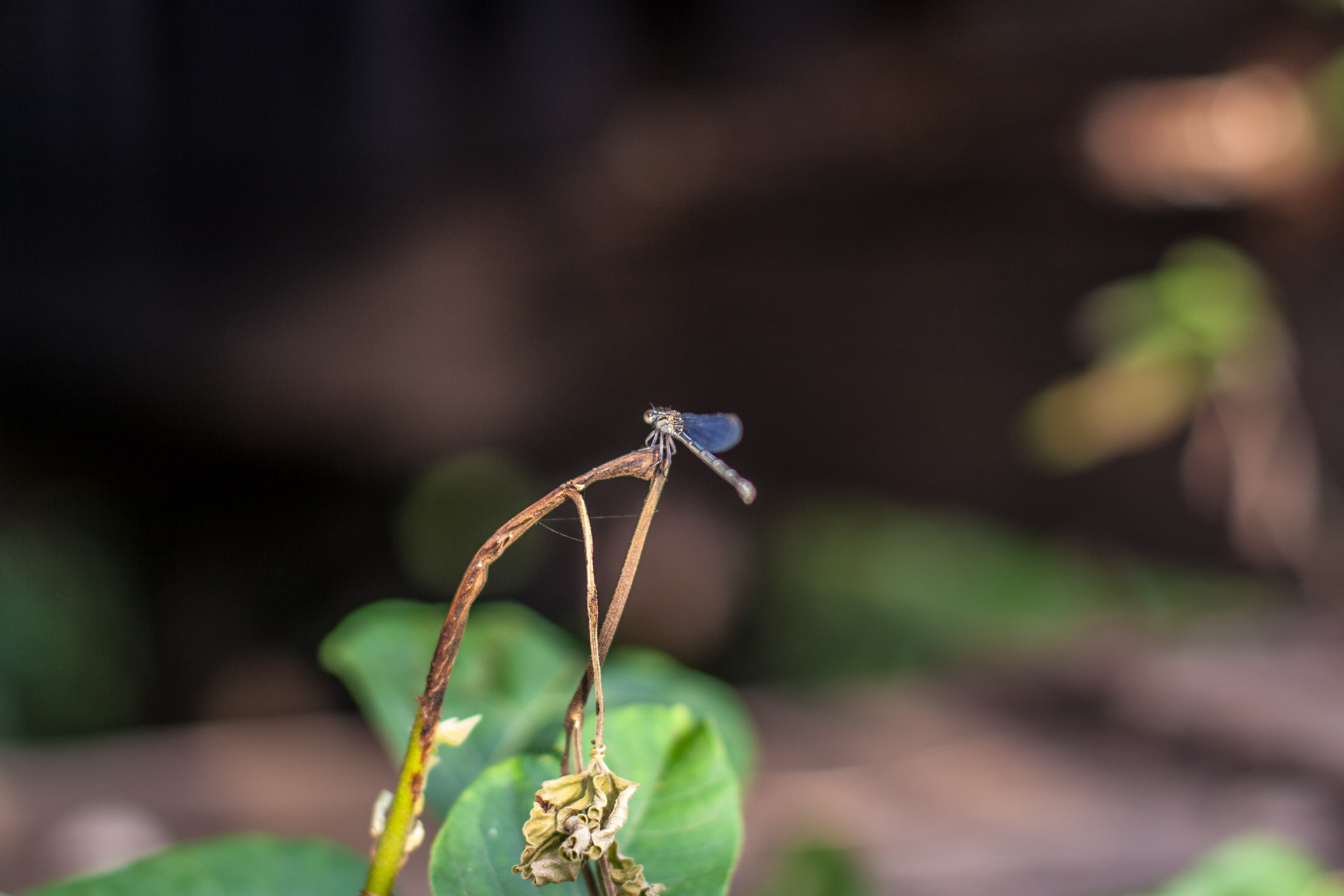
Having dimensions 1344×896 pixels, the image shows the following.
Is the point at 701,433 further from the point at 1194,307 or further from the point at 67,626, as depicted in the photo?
the point at 67,626

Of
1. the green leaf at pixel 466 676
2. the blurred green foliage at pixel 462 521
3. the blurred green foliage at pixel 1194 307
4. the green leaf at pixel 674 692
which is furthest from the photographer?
the blurred green foliage at pixel 462 521

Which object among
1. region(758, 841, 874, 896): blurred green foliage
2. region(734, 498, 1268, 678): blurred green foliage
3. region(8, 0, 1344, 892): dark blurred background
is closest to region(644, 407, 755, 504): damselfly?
region(758, 841, 874, 896): blurred green foliage

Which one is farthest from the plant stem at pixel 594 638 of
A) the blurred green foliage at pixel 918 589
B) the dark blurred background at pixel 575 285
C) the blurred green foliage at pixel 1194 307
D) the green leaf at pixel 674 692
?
the blurred green foliage at pixel 918 589

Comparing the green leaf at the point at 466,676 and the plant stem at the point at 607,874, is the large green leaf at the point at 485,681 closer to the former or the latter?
the green leaf at the point at 466,676

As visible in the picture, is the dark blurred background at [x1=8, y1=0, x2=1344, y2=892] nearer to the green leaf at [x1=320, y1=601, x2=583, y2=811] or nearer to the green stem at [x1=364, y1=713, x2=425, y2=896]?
the green leaf at [x1=320, y1=601, x2=583, y2=811]

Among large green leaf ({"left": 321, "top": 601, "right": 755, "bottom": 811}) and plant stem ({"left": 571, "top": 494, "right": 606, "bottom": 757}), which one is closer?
plant stem ({"left": 571, "top": 494, "right": 606, "bottom": 757})

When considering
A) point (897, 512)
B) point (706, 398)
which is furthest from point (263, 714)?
point (897, 512)
